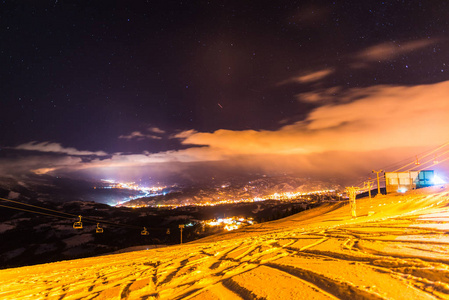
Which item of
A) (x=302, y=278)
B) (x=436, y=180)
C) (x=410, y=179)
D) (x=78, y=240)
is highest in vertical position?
(x=302, y=278)

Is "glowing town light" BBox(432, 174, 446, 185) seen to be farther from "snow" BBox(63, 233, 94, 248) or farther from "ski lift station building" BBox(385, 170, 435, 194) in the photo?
"snow" BBox(63, 233, 94, 248)

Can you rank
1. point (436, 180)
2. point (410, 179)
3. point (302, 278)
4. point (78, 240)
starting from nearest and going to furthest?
point (302, 278)
point (436, 180)
point (410, 179)
point (78, 240)

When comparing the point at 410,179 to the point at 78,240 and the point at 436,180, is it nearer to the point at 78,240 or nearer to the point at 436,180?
the point at 436,180

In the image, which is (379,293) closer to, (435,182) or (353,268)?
(353,268)

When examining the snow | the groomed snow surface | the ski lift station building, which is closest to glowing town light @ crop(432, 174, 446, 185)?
the ski lift station building

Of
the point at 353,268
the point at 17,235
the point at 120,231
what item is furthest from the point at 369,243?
the point at 17,235

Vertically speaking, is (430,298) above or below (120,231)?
above

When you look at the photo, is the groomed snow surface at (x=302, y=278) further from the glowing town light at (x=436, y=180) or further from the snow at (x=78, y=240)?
the snow at (x=78, y=240)

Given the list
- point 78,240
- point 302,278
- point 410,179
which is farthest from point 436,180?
point 78,240
